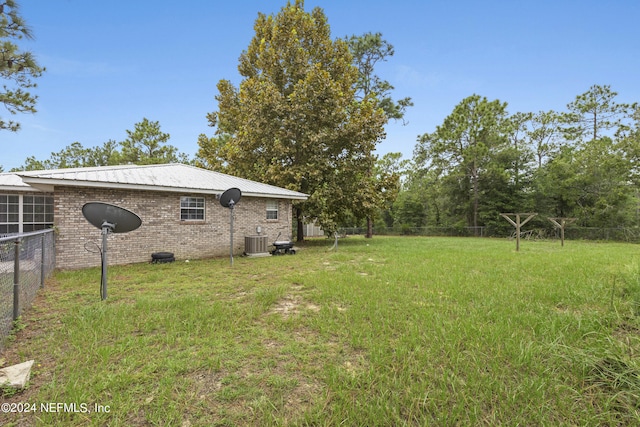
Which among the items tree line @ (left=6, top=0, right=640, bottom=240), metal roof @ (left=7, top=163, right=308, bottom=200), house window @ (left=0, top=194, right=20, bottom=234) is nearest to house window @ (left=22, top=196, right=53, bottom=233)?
house window @ (left=0, top=194, right=20, bottom=234)

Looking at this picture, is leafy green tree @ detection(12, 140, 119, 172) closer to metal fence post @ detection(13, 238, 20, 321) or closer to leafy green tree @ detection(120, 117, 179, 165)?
leafy green tree @ detection(120, 117, 179, 165)

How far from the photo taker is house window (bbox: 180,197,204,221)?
9766 mm

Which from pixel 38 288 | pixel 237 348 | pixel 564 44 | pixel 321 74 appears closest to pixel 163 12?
pixel 321 74

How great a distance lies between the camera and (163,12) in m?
11.2

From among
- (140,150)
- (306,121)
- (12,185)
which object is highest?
(140,150)

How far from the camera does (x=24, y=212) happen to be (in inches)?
361

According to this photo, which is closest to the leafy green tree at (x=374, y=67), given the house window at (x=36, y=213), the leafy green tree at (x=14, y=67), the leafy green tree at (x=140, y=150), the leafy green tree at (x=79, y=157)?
the leafy green tree at (x=14, y=67)

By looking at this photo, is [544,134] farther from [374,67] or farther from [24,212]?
[24,212]

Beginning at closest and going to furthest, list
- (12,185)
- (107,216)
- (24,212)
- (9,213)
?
(107,216) < (12,185) < (9,213) < (24,212)

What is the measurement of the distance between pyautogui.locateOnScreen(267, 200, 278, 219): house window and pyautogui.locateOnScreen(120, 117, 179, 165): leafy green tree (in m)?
20.3

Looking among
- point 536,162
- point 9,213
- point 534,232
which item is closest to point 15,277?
point 9,213

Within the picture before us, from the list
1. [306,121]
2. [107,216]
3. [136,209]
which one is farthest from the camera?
[306,121]

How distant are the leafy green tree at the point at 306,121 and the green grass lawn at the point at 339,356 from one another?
10.2 m

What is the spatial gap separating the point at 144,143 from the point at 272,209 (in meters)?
22.9
